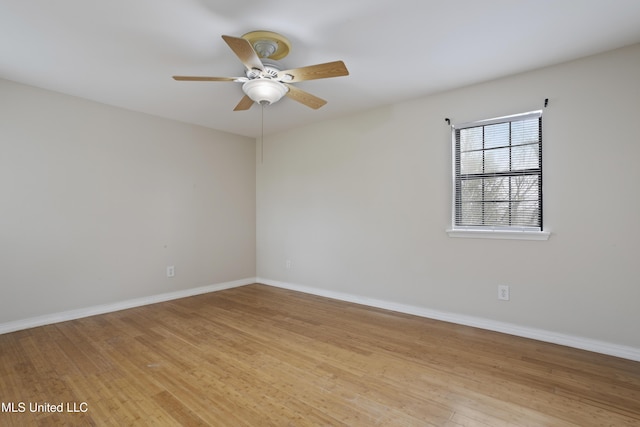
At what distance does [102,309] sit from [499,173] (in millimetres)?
4422

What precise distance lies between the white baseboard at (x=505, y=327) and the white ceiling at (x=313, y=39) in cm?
231

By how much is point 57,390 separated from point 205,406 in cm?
100

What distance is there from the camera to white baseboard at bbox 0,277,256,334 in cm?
296

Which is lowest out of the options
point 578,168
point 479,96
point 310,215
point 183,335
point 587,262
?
point 183,335

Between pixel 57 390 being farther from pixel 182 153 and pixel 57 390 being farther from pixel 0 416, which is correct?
pixel 182 153

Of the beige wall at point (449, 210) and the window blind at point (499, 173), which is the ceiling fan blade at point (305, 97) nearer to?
the beige wall at point (449, 210)

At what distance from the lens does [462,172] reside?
10.4ft

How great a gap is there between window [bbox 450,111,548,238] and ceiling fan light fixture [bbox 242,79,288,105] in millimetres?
1890

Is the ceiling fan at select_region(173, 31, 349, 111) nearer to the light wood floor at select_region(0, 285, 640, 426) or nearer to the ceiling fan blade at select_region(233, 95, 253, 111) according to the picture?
the ceiling fan blade at select_region(233, 95, 253, 111)

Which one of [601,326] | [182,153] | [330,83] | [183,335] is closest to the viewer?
[601,326]

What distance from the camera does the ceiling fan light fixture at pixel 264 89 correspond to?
7.72 ft

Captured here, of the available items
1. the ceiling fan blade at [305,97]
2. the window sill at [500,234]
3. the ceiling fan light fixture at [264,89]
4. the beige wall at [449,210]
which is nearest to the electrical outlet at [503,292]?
the beige wall at [449,210]

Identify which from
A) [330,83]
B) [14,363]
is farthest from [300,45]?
[14,363]

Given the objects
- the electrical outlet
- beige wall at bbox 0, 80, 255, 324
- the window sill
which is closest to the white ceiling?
beige wall at bbox 0, 80, 255, 324
